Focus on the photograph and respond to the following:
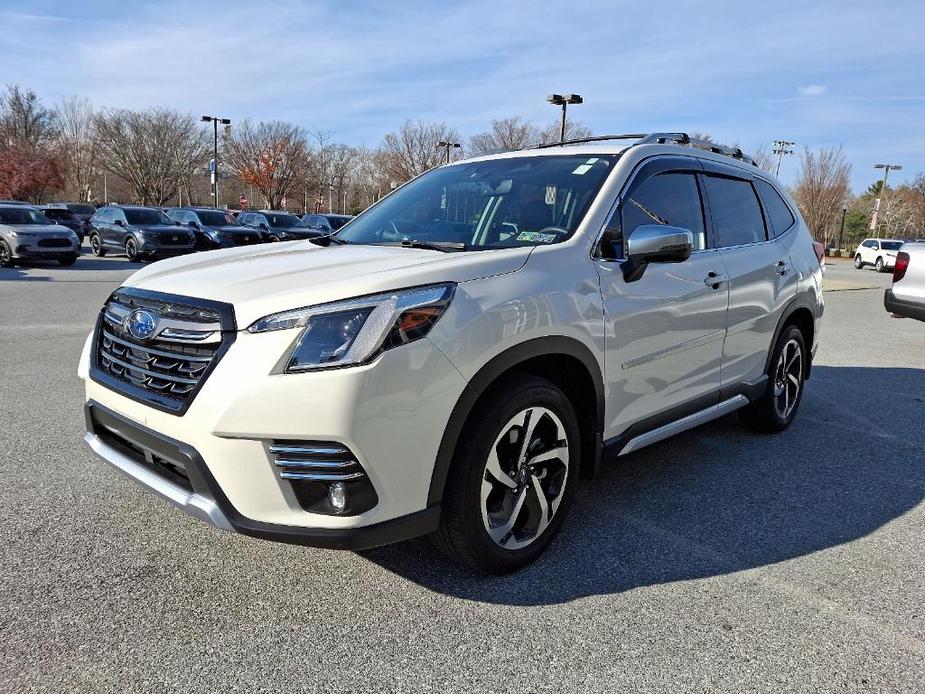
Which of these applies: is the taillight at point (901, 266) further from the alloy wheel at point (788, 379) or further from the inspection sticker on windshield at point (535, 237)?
the inspection sticker on windshield at point (535, 237)

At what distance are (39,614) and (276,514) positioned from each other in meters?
1.01

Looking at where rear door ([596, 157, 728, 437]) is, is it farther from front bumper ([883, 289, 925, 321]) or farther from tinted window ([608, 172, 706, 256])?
front bumper ([883, 289, 925, 321])

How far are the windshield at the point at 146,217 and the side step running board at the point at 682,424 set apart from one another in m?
21.3

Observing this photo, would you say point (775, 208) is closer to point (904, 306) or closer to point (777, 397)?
point (777, 397)

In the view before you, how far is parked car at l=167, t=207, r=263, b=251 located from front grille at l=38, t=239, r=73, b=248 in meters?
4.71

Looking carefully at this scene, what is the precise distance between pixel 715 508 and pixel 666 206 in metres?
1.64

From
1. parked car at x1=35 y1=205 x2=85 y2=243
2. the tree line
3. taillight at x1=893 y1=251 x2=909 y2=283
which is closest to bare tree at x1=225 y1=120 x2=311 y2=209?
the tree line

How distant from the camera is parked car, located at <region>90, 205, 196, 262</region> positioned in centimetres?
2108

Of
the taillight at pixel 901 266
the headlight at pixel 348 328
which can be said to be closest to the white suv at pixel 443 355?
the headlight at pixel 348 328

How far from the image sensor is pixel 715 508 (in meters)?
3.73

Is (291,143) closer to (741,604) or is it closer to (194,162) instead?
(194,162)

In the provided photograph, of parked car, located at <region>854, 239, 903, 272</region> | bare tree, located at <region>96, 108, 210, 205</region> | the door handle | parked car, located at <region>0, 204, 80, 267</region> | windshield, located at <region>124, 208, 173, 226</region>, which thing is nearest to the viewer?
the door handle

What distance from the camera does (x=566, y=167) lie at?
3688 mm

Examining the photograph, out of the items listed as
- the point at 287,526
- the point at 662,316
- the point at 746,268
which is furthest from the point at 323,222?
the point at 287,526
